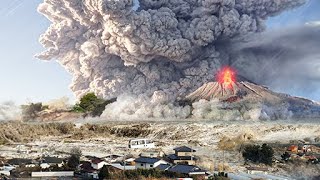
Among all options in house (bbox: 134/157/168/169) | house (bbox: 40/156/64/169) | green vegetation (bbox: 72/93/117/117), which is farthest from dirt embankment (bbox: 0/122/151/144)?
house (bbox: 134/157/168/169)

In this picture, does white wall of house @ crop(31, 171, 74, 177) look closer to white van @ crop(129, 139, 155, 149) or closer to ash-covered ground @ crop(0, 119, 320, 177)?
ash-covered ground @ crop(0, 119, 320, 177)

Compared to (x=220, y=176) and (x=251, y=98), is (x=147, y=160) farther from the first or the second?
(x=251, y=98)

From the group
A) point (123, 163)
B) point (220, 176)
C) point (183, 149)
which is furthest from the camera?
point (183, 149)

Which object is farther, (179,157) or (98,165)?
(179,157)

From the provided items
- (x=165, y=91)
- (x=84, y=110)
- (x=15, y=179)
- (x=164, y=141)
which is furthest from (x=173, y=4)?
(x=15, y=179)

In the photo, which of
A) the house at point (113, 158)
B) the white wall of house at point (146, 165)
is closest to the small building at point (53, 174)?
the house at point (113, 158)

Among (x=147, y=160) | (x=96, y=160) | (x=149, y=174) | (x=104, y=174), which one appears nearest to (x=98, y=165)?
(x=96, y=160)
